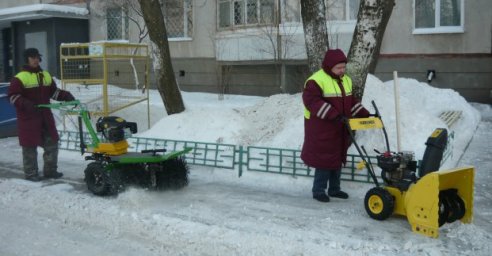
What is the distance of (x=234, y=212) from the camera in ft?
19.2

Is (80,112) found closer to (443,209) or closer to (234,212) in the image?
(234,212)

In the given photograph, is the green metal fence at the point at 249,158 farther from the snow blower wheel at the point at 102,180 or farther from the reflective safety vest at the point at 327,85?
the snow blower wheel at the point at 102,180

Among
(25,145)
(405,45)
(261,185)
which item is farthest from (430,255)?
(405,45)

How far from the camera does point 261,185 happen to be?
7172 millimetres

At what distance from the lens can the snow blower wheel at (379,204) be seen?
5.28 meters

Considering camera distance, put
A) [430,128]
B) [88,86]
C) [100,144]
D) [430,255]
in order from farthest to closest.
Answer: [88,86]
[430,128]
[100,144]
[430,255]

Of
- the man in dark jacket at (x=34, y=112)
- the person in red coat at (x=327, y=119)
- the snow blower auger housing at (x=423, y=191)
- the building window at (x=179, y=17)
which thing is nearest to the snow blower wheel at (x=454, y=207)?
the snow blower auger housing at (x=423, y=191)

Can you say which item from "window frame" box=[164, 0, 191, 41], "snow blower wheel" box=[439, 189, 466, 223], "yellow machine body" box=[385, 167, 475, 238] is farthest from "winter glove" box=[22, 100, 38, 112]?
"window frame" box=[164, 0, 191, 41]

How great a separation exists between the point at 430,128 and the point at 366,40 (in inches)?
68.1

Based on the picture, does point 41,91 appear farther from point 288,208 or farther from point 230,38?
point 230,38

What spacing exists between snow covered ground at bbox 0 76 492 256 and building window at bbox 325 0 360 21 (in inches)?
237

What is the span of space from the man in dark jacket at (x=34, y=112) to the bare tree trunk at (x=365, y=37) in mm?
3964

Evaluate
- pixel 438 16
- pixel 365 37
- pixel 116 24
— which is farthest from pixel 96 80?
pixel 116 24

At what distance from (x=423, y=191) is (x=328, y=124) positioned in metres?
1.39
